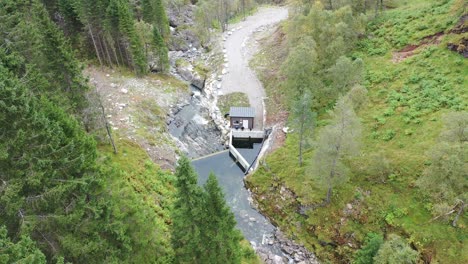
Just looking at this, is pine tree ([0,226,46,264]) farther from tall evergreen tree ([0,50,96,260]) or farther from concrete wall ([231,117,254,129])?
concrete wall ([231,117,254,129])

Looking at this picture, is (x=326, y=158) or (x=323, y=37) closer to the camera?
(x=326, y=158)

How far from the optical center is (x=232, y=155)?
162ft

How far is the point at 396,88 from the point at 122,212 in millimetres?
39528

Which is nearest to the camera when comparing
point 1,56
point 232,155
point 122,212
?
point 122,212

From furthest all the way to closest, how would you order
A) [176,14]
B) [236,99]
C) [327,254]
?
[176,14], [236,99], [327,254]

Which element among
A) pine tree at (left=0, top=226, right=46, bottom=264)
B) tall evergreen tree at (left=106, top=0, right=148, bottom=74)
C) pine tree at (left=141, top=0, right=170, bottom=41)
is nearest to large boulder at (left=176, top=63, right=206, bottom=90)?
tall evergreen tree at (left=106, top=0, right=148, bottom=74)

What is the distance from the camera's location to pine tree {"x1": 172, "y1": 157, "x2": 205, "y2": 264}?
2189 cm

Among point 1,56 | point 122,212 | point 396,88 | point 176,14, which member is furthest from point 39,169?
point 176,14

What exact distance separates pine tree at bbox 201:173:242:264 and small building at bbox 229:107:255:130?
2792cm

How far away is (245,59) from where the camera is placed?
69.2 meters

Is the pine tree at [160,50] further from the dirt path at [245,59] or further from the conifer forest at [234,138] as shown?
the dirt path at [245,59]

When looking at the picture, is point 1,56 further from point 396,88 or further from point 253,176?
point 396,88

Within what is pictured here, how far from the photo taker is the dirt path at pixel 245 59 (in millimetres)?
58550

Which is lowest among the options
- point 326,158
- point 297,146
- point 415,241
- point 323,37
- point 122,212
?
point 415,241
